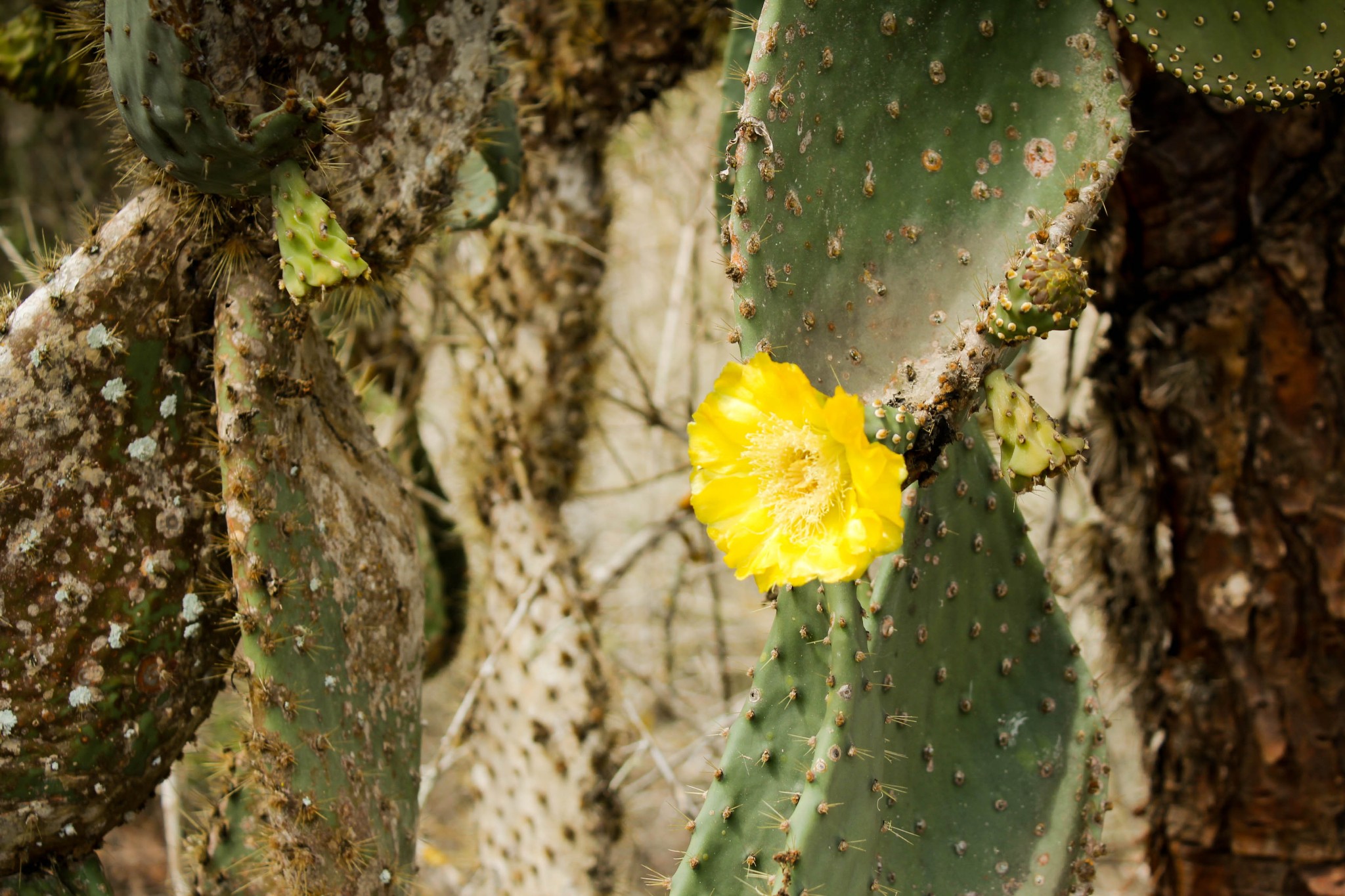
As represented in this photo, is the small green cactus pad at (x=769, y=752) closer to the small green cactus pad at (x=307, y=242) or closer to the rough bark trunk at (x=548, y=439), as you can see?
the small green cactus pad at (x=307, y=242)

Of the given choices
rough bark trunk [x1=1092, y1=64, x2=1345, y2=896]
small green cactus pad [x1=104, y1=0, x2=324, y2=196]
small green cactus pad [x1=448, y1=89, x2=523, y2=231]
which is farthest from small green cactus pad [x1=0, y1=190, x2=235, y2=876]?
rough bark trunk [x1=1092, y1=64, x2=1345, y2=896]

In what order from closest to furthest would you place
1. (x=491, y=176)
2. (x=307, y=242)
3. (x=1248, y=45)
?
(x=307, y=242) → (x=1248, y=45) → (x=491, y=176)

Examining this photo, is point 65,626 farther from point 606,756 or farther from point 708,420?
point 606,756

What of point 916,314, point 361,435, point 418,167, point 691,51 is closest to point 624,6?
point 691,51

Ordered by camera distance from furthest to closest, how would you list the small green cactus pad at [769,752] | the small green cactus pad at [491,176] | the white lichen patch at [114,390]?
1. the small green cactus pad at [491,176]
2. the white lichen patch at [114,390]
3. the small green cactus pad at [769,752]

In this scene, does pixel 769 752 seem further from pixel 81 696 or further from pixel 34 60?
pixel 34 60

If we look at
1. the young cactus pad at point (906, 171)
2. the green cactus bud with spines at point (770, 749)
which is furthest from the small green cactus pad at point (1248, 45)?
the green cactus bud with spines at point (770, 749)

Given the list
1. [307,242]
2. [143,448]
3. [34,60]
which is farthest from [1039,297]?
[34,60]
